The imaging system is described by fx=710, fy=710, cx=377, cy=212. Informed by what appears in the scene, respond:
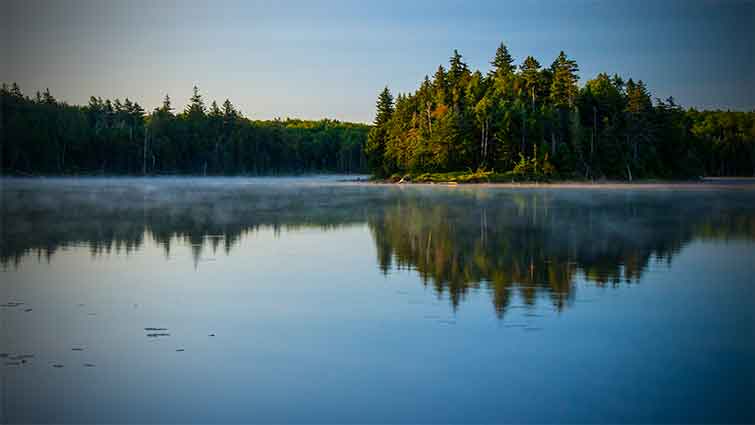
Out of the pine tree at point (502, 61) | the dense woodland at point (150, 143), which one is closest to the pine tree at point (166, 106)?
the dense woodland at point (150, 143)

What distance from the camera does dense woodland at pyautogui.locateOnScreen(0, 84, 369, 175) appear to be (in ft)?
380

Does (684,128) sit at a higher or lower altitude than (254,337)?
higher

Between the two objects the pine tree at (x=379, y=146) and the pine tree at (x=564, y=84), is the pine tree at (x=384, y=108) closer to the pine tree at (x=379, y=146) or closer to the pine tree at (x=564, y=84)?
the pine tree at (x=379, y=146)

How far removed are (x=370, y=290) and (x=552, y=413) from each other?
6.11 metres

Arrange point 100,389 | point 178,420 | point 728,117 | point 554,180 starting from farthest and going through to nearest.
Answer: point 728,117
point 554,180
point 100,389
point 178,420

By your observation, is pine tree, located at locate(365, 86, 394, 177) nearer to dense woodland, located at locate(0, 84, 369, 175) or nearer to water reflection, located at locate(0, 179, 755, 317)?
dense woodland, located at locate(0, 84, 369, 175)

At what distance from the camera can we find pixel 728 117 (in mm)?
150750

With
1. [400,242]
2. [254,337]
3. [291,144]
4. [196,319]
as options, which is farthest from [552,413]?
[291,144]

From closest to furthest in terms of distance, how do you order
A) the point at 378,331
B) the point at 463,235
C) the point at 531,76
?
the point at 378,331 → the point at 463,235 → the point at 531,76

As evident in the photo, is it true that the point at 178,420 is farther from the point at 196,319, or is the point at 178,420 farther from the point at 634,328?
the point at 634,328

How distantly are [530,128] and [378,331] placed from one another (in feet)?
268

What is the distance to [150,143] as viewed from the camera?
13575 centimetres

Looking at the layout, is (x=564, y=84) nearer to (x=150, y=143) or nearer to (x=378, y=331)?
(x=150, y=143)

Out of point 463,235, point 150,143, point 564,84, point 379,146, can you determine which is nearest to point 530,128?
point 564,84
